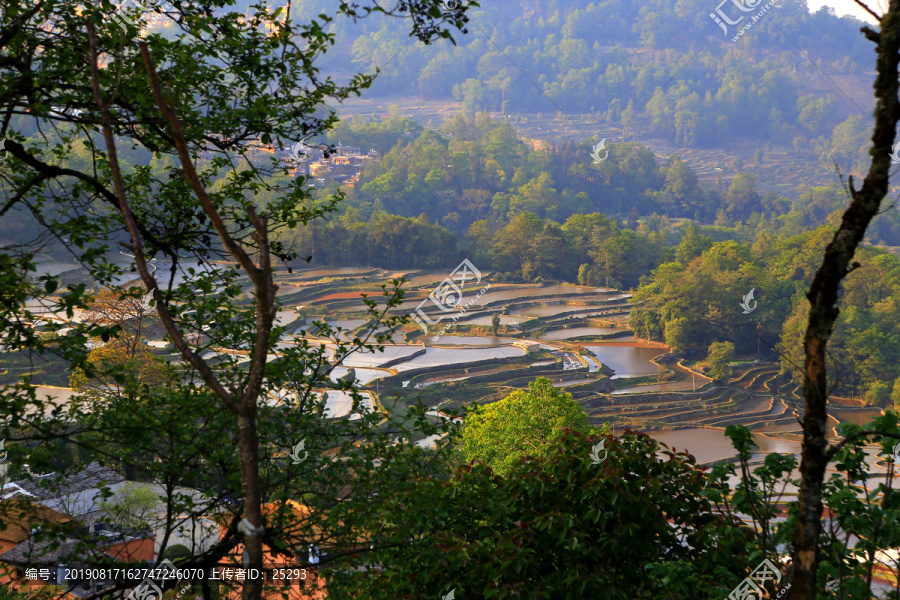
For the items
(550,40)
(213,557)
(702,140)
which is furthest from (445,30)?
(550,40)

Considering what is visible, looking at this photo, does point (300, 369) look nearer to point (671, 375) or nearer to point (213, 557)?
point (213, 557)
